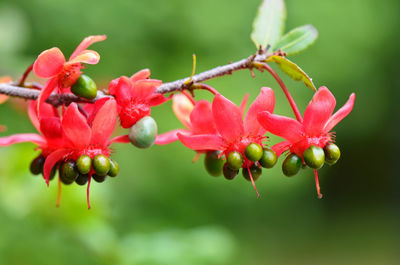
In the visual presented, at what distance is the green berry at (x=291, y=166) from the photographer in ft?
4.83

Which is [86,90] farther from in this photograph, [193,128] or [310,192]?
[310,192]

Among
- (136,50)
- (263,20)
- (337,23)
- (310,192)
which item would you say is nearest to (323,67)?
(337,23)

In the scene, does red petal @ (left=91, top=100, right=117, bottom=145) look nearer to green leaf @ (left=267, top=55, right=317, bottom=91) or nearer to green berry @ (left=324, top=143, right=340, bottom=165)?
green leaf @ (left=267, top=55, right=317, bottom=91)

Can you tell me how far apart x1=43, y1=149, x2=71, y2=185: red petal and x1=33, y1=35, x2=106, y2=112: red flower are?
7.0 inches

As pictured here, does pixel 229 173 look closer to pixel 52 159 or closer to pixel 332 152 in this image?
pixel 332 152

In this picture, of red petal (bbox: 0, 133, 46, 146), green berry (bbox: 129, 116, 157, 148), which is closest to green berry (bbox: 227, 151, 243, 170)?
green berry (bbox: 129, 116, 157, 148)

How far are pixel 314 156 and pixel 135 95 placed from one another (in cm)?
57

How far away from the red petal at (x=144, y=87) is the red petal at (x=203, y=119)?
154 mm

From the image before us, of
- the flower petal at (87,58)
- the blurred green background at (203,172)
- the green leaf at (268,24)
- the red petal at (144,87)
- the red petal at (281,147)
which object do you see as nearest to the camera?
the flower petal at (87,58)

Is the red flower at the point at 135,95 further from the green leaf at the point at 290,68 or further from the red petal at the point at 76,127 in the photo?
the green leaf at the point at 290,68

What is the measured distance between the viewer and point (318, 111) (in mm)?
1454

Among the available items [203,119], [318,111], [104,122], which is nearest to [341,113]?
[318,111]

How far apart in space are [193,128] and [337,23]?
7.50 metres

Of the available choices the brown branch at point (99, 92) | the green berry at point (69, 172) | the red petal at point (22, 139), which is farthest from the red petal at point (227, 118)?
the red petal at point (22, 139)
